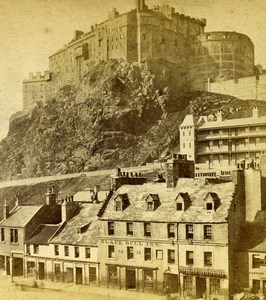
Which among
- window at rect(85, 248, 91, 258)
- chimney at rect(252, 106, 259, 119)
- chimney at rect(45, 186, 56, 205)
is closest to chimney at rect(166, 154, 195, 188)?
chimney at rect(252, 106, 259, 119)

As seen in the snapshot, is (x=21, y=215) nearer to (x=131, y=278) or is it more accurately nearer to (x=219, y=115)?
(x=131, y=278)

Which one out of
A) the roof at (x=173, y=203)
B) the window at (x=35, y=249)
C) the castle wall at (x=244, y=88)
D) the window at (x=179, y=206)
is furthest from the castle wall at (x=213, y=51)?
the window at (x=35, y=249)

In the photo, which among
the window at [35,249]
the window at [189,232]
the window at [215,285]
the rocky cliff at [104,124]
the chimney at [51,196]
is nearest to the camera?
the window at [215,285]

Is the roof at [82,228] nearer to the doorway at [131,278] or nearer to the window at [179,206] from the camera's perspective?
the doorway at [131,278]

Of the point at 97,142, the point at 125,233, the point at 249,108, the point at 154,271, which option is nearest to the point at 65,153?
the point at 97,142

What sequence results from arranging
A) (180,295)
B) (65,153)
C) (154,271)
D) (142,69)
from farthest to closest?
(142,69) < (65,153) < (154,271) < (180,295)

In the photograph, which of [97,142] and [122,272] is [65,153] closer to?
[97,142]
